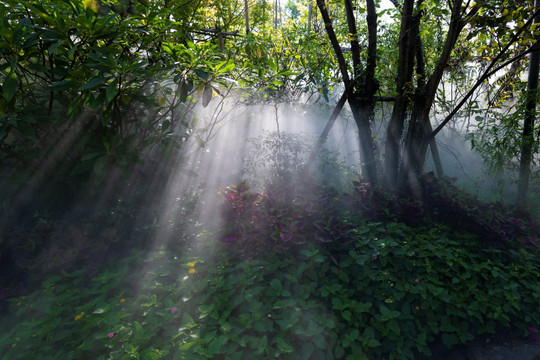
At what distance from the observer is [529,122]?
123 inches

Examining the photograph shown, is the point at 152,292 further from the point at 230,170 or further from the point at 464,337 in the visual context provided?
the point at 230,170

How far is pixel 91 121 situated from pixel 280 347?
197 cm

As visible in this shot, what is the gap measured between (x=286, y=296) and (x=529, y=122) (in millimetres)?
2983

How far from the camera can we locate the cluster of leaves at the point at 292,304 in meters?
1.46

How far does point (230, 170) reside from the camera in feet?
12.7

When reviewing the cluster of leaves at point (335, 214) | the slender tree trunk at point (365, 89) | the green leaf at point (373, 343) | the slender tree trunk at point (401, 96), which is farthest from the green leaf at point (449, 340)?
the slender tree trunk at point (365, 89)

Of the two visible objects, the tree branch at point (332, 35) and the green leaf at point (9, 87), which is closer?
the green leaf at point (9, 87)

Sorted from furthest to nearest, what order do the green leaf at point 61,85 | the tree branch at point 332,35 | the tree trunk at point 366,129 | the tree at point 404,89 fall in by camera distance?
1. the tree trunk at point 366,129
2. the tree branch at point 332,35
3. the tree at point 404,89
4. the green leaf at point 61,85

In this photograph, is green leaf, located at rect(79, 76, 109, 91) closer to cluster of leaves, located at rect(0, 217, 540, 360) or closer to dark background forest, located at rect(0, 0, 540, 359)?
dark background forest, located at rect(0, 0, 540, 359)

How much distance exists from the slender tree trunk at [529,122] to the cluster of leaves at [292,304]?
1.51 metres

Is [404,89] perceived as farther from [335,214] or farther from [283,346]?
[283,346]

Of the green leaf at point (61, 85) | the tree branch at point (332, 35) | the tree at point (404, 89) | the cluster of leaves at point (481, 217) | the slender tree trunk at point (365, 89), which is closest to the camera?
the green leaf at point (61, 85)

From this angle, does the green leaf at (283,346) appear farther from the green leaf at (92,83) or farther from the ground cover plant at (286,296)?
the green leaf at (92,83)

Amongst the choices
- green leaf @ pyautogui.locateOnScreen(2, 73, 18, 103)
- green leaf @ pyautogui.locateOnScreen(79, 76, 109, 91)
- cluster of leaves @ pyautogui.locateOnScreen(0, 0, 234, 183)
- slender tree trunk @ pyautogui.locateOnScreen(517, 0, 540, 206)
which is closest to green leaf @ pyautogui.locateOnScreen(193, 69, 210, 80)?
cluster of leaves @ pyautogui.locateOnScreen(0, 0, 234, 183)
